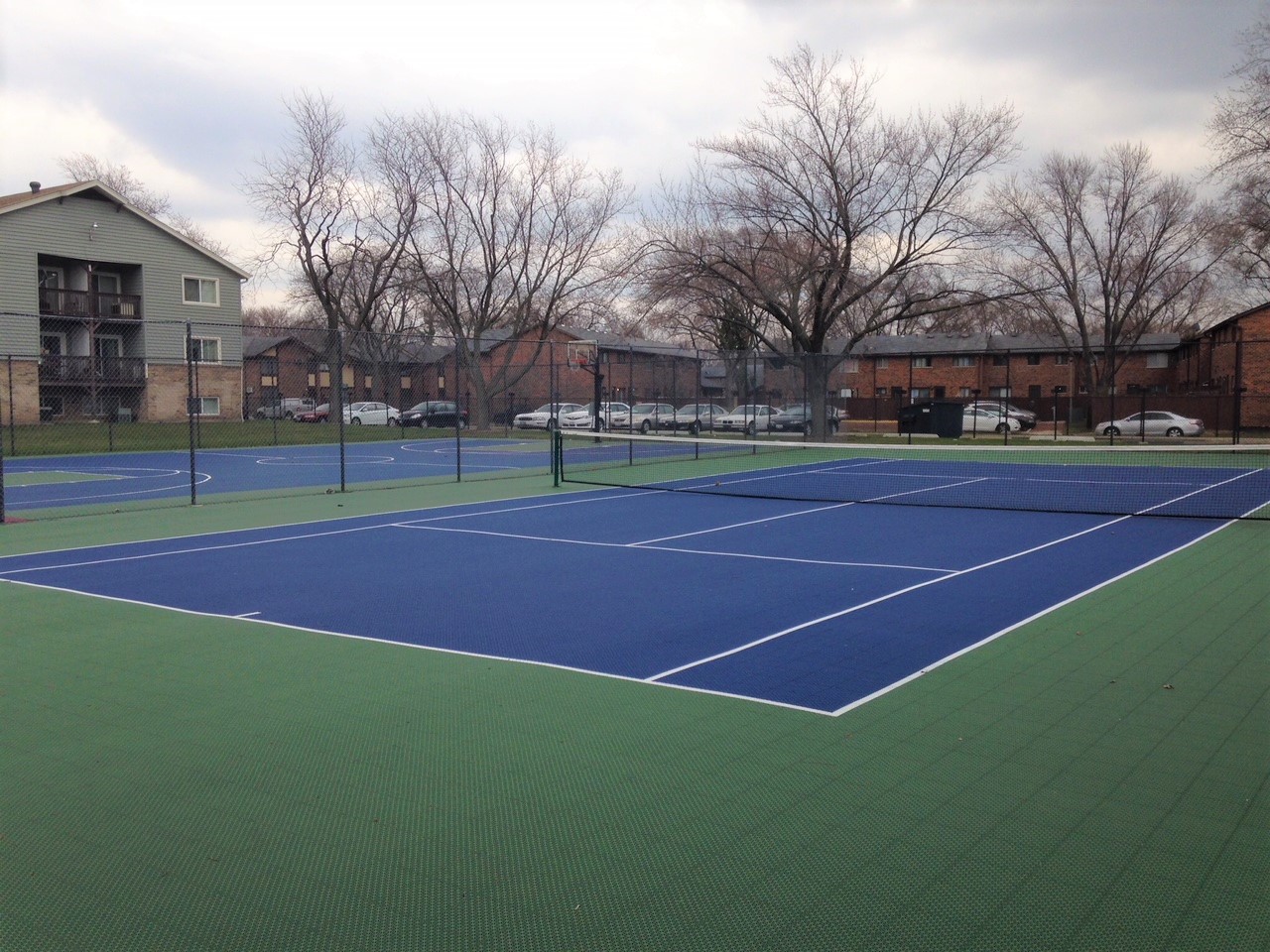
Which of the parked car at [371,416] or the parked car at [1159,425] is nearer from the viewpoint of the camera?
the parked car at [1159,425]

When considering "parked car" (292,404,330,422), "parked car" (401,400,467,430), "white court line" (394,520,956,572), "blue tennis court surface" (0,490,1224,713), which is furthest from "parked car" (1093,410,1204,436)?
"white court line" (394,520,956,572)

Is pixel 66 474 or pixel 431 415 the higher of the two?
pixel 431 415

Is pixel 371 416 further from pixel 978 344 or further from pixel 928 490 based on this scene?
pixel 978 344

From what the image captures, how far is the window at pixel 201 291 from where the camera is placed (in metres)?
46.6

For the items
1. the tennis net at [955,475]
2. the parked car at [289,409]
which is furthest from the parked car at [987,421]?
the parked car at [289,409]

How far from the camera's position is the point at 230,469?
2553cm

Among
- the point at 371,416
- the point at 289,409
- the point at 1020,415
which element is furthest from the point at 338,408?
the point at 1020,415

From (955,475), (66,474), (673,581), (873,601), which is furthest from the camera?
(955,475)

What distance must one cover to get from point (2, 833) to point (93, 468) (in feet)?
76.5

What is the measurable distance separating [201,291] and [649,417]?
946 inches

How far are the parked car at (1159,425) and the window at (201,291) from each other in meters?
37.7

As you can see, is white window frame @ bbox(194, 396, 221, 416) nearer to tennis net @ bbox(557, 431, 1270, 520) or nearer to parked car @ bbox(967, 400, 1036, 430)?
tennis net @ bbox(557, 431, 1270, 520)

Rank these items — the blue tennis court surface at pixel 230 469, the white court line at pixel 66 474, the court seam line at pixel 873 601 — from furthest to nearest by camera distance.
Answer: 1. the white court line at pixel 66 474
2. the blue tennis court surface at pixel 230 469
3. the court seam line at pixel 873 601

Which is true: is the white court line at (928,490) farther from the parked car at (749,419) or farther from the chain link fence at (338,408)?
the parked car at (749,419)
